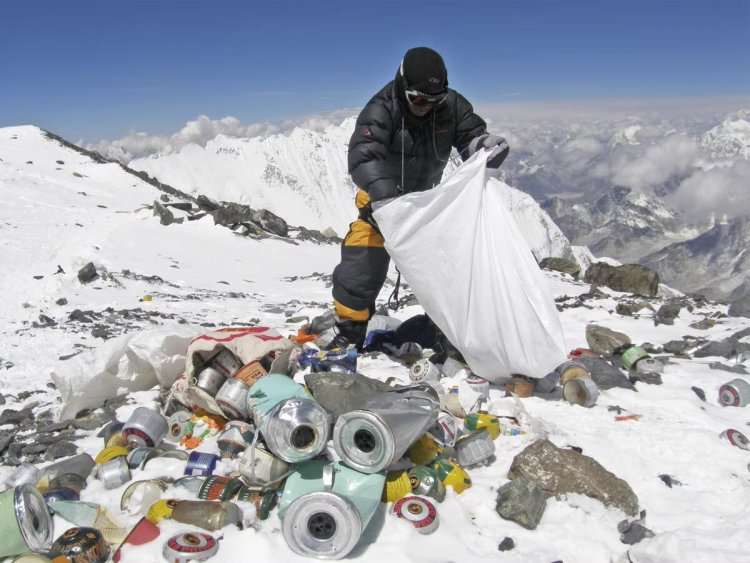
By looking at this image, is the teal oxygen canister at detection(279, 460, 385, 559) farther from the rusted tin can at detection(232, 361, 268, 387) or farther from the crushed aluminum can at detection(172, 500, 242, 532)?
the rusted tin can at detection(232, 361, 268, 387)

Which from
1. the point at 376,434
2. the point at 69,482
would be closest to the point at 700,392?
the point at 376,434

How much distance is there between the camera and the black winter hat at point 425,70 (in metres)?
4.28

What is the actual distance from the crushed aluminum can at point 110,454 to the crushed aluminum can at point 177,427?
328 millimetres

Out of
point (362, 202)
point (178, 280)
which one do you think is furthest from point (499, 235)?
point (178, 280)

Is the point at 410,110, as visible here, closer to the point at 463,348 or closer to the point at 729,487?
the point at 463,348

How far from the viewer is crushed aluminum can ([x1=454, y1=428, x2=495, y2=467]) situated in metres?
3.48

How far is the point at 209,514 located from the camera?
9.25 ft

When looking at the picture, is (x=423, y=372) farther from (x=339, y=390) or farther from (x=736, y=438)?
(x=736, y=438)

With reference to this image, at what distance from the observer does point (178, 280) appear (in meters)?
12.2

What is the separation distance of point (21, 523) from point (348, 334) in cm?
309

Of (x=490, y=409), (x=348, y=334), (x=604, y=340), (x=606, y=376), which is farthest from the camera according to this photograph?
(x=604, y=340)

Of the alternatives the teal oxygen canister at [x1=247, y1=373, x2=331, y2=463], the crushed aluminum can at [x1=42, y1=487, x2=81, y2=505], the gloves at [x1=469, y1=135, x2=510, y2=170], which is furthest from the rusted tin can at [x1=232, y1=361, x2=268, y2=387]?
the gloves at [x1=469, y1=135, x2=510, y2=170]

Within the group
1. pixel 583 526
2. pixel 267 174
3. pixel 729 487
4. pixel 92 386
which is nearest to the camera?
pixel 583 526

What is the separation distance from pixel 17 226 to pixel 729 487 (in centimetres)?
1543
